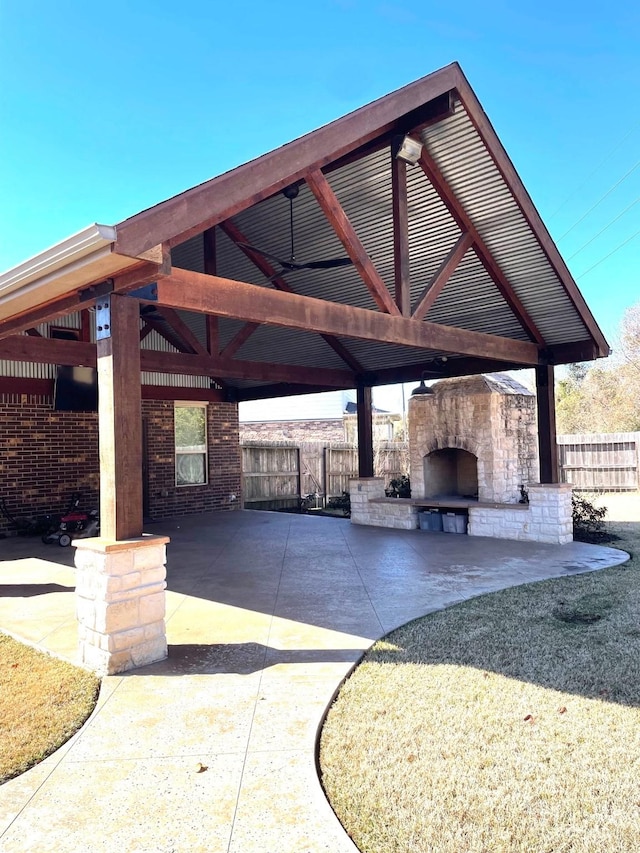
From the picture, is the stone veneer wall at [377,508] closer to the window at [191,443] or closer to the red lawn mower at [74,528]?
the window at [191,443]

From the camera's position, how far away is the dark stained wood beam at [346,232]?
5.21 m

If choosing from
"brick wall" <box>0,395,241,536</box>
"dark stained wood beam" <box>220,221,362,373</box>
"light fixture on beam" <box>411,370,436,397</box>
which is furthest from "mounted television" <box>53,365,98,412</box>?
"light fixture on beam" <box>411,370,436,397</box>

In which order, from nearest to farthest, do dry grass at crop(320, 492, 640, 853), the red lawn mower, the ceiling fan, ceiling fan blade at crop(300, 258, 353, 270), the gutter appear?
dry grass at crop(320, 492, 640, 853)
the gutter
the ceiling fan
ceiling fan blade at crop(300, 258, 353, 270)
the red lawn mower

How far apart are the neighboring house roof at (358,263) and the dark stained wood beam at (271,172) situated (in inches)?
0.5

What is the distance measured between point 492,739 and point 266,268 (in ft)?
23.7

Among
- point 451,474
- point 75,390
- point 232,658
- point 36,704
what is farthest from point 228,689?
point 75,390

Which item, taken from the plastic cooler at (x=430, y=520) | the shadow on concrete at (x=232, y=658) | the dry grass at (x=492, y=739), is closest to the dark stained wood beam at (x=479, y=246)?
the plastic cooler at (x=430, y=520)

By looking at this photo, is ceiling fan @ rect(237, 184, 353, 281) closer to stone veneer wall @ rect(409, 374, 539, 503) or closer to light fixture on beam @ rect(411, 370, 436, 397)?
light fixture on beam @ rect(411, 370, 436, 397)

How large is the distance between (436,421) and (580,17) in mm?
10601

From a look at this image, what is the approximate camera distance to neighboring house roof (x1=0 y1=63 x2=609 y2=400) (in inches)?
166

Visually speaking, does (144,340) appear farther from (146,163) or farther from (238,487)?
(146,163)

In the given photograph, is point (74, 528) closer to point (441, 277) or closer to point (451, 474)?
point (451, 474)

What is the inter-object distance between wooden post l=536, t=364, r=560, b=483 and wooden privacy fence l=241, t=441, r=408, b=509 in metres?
6.60

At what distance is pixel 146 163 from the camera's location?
16.6 meters
